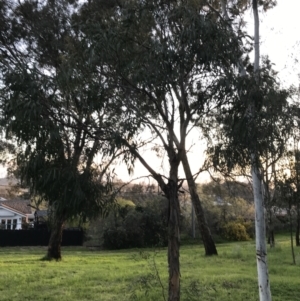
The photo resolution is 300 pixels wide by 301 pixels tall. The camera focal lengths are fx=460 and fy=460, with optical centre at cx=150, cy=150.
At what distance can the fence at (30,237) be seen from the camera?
27.7 metres

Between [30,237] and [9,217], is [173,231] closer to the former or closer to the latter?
[30,237]

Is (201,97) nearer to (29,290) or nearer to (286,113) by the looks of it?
(286,113)

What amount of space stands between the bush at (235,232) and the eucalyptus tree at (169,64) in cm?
2683

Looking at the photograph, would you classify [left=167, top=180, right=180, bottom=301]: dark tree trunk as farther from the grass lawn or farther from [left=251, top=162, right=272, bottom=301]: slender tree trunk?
[left=251, top=162, right=272, bottom=301]: slender tree trunk

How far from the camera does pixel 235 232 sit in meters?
32.5

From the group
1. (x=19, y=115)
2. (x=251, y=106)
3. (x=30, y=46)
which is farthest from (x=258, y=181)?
(x=30, y=46)

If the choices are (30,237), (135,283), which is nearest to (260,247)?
(135,283)

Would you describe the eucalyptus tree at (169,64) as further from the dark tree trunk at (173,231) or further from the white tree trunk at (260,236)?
the white tree trunk at (260,236)

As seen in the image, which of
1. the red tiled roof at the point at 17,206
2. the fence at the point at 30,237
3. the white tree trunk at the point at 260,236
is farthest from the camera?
the red tiled roof at the point at 17,206

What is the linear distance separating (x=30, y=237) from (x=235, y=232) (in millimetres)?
14074

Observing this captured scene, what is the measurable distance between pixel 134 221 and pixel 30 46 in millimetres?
17383

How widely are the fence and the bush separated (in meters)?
10.6

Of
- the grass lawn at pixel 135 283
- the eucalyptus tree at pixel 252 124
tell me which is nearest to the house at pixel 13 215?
the grass lawn at pixel 135 283

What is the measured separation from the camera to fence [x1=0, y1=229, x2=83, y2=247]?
2767 cm
